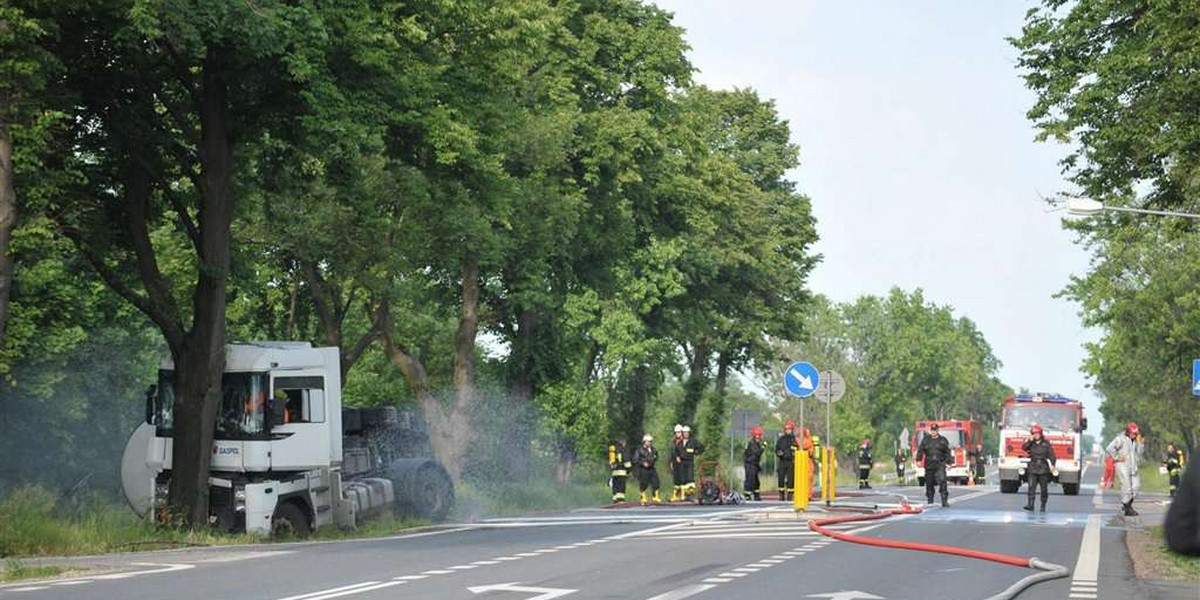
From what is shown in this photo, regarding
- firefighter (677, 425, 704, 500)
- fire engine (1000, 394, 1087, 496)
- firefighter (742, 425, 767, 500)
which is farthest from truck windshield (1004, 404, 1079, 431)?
firefighter (677, 425, 704, 500)

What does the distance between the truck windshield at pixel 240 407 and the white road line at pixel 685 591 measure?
12435 mm

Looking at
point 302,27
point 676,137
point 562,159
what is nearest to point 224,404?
point 302,27

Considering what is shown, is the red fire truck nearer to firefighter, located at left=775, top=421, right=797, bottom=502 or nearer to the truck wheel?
firefighter, located at left=775, top=421, right=797, bottom=502

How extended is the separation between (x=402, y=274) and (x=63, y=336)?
8.34 metres

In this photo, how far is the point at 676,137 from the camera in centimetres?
4812

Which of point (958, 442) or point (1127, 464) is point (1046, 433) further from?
point (1127, 464)

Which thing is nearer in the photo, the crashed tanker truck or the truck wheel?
the truck wheel

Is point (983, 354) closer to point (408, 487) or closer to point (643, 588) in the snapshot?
point (408, 487)

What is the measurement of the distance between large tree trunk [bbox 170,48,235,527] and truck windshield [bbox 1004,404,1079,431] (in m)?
35.3

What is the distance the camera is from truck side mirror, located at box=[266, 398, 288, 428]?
2670cm

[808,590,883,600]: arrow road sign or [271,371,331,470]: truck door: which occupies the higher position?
[271,371,331,470]: truck door

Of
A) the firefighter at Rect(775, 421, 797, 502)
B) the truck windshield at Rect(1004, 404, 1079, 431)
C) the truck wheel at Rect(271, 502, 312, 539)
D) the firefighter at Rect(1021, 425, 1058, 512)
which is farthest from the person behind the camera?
the truck windshield at Rect(1004, 404, 1079, 431)

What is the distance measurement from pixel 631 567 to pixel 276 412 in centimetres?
997

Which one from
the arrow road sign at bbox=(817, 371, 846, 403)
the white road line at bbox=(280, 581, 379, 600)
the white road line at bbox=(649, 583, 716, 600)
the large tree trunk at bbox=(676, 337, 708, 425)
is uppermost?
the large tree trunk at bbox=(676, 337, 708, 425)
